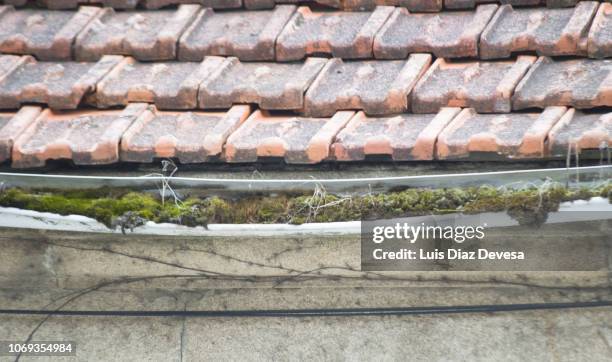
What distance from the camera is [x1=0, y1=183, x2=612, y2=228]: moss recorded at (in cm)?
358

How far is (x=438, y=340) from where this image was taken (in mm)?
3951

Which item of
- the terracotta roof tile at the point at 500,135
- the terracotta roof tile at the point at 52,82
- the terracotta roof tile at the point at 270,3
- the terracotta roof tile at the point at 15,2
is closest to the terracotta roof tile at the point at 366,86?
the terracotta roof tile at the point at 500,135

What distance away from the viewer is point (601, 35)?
4.01m

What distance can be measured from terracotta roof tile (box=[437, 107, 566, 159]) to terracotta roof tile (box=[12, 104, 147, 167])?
1.36 metres

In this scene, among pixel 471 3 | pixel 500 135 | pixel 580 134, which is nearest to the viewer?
pixel 580 134

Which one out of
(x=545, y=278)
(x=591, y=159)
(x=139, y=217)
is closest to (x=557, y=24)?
(x=591, y=159)

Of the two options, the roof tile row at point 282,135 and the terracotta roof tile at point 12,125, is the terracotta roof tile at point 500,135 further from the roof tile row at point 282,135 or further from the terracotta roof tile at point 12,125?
the terracotta roof tile at point 12,125

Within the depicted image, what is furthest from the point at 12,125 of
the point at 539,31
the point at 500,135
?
the point at 539,31

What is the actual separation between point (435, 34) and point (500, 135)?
701 millimetres

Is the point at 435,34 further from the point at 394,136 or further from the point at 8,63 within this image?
the point at 8,63

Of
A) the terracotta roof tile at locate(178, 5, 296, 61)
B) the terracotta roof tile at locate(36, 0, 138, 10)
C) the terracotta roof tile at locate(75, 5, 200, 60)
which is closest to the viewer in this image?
the terracotta roof tile at locate(178, 5, 296, 61)

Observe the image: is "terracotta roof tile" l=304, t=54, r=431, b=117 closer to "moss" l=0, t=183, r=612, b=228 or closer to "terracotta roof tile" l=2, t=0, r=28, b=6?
"moss" l=0, t=183, r=612, b=228

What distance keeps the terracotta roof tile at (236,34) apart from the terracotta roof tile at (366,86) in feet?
1.15

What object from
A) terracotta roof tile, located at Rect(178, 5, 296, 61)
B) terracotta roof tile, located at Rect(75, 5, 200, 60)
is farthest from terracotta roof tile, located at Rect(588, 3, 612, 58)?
terracotta roof tile, located at Rect(75, 5, 200, 60)
